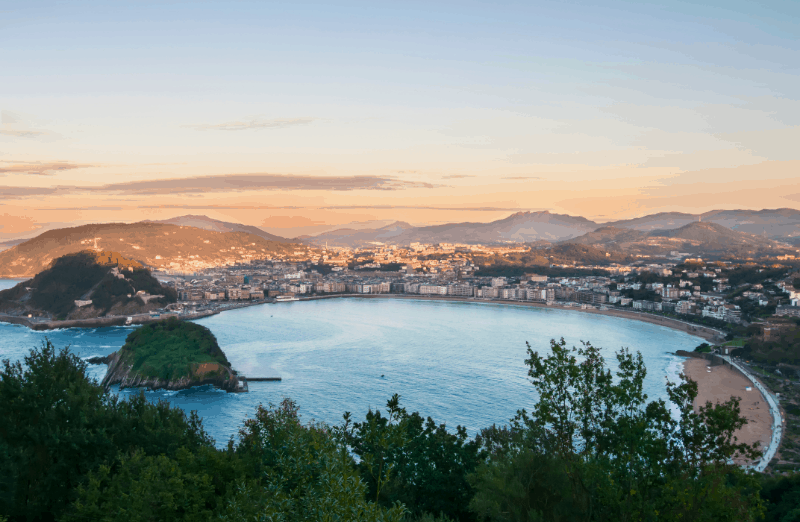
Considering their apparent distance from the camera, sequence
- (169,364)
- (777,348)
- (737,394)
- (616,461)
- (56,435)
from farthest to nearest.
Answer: (777,348), (169,364), (737,394), (56,435), (616,461)

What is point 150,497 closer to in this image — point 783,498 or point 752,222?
point 783,498

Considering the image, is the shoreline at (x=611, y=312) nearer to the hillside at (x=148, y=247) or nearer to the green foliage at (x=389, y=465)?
the green foliage at (x=389, y=465)

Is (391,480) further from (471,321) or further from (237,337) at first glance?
(471,321)

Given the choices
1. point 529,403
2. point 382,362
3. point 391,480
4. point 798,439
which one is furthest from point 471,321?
point 391,480

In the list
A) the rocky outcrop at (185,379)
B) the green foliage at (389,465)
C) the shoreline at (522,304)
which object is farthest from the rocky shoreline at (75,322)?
the green foliage at (389,465)

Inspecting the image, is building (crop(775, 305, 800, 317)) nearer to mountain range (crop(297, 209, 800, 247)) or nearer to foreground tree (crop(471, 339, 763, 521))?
foreground tree (crop(471, 339, 763, 521))

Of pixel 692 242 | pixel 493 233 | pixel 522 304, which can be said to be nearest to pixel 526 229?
pixel 493 233
